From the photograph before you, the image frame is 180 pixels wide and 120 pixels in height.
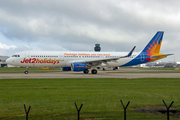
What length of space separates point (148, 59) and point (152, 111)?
117ft

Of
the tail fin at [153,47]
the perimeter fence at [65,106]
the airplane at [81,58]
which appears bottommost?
the perimeter fence at [65,106]

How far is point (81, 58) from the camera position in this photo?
4003 cm

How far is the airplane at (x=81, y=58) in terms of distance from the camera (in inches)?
1454

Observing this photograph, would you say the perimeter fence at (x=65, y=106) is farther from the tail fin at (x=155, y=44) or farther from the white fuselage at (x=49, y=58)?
the tail fin at (x=155, y=44)

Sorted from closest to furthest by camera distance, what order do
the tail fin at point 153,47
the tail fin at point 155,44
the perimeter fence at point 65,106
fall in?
the perimeter fence at point 65,106 < the tail fin at point 153,47 < the tail fin at point 155,44

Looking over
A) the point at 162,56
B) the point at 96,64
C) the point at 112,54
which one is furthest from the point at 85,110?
the point at 162,56

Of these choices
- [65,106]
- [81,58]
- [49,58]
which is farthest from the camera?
[81,58]

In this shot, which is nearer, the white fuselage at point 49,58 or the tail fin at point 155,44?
the white fuselage at point 49,58

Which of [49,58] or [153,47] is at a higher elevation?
[153,47]

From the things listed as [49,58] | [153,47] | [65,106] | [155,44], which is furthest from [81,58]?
[65,106]

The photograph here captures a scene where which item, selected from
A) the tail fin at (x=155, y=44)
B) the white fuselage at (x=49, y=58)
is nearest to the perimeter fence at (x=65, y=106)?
the white fuselage at (x=49, y=58)

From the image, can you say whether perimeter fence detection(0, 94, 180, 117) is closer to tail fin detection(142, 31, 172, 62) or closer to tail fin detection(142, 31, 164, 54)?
tail fin detection(142, 31, 172, 62)

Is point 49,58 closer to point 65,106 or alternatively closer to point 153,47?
point 153,47

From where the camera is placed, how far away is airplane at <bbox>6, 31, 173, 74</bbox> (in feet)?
121
